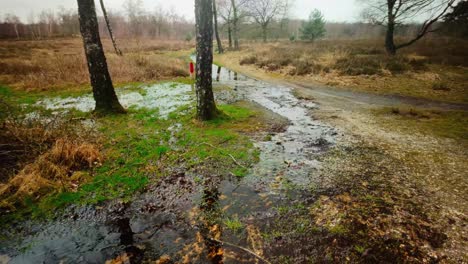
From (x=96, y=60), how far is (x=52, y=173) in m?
3.97

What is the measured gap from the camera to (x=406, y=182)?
4.23m

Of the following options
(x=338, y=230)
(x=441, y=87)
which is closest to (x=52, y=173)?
(x=338, y=230)

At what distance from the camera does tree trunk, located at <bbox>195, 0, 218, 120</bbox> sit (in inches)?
244

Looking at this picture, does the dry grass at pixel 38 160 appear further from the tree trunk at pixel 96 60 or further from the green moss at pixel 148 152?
the tree trunk at pixel 96 60

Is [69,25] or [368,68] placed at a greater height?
[69,25]

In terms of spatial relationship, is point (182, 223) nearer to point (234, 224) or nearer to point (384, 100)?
point (234, 224)

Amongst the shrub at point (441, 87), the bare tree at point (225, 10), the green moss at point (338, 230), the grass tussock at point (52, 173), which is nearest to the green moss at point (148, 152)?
the grass tussock at point (52, 173)

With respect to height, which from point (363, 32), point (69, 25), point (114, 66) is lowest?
point (114, 66)

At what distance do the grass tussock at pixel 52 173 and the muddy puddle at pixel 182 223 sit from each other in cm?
73

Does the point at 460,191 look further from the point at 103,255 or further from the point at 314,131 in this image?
the point at 103,255

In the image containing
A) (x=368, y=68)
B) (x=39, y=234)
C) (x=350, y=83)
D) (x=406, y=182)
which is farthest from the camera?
(x=368, y=68)

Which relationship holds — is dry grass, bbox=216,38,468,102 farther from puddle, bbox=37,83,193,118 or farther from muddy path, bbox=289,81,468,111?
puddle, bbox=37,83,193,118

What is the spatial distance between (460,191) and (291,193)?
2.76 m

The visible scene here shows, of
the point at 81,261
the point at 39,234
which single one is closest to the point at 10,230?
the point at 39,234
